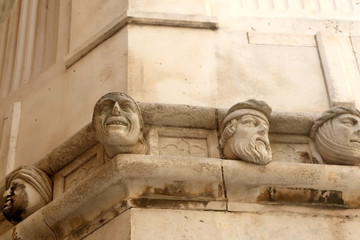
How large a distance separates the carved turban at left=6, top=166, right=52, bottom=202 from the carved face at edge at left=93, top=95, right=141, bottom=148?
0.41 metres

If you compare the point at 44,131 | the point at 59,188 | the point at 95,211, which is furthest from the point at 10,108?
the point at 95,211

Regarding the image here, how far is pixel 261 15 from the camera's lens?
13.1ft

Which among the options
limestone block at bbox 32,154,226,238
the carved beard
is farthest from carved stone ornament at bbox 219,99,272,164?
limestone block at bbox 32,154,226,238

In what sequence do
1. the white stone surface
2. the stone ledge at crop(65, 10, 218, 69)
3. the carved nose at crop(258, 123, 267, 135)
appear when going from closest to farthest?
the white stone surface → the carved nose at crop(258, 123, 267, 135) → the stone ledge at crop(65, 10, 218, 69)

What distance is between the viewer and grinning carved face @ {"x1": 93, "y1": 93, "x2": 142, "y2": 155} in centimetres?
319

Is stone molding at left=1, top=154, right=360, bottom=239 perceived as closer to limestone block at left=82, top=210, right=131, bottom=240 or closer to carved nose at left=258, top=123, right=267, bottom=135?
limestone block at left=82, top=210, right=131, bottom=240

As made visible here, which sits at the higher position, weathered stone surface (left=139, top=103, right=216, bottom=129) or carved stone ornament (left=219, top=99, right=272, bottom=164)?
weathered stone surface (left=139, top=103, right=216, bottom=129)

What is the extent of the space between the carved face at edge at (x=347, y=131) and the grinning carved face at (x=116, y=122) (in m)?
0.81

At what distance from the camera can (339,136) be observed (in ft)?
10.9

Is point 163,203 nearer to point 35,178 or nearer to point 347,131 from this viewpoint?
point 35,178

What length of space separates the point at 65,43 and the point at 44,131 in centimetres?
56

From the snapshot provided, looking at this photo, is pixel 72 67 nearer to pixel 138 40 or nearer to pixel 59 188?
pixel 138 40

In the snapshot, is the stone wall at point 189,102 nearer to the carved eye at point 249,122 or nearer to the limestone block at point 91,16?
the limestone block at point 91,16

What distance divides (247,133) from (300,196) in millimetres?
324
